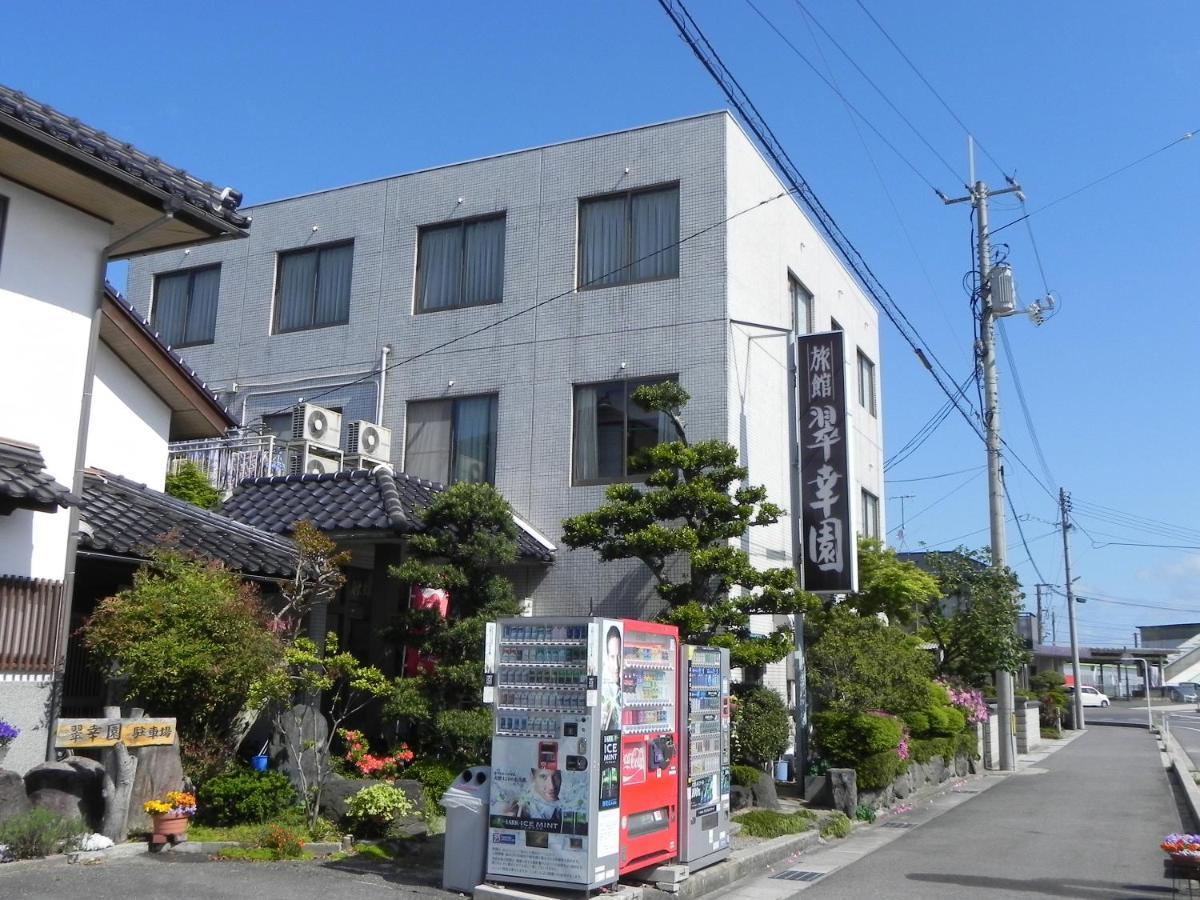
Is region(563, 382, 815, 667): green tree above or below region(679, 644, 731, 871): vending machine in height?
above

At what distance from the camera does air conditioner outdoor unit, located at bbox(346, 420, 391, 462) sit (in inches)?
712

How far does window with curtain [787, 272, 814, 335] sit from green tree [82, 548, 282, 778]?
40.8ft

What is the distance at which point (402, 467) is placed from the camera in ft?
62.1

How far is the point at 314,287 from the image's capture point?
67.4ft

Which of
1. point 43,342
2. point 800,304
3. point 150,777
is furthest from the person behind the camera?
point 800,304

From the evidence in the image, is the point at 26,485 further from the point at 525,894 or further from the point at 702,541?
the point at 702,541

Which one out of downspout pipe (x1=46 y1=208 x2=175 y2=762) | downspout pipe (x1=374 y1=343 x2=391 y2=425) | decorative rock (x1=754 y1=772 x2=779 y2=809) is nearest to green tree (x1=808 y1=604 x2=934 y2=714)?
decorative rock (x1=754 y1=772 x2=779 y2=809)

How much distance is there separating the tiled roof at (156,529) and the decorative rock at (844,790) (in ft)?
26.5

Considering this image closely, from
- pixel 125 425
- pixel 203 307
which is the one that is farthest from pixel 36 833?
pixel 203 307

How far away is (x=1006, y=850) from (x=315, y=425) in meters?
12.4

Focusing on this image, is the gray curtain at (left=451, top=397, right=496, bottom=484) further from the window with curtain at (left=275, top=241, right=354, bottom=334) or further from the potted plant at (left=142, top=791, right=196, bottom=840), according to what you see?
the potted plant at (left=142, top=791, right=196, bottom=840)

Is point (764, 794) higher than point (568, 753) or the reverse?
the reverse

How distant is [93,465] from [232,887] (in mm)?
6766

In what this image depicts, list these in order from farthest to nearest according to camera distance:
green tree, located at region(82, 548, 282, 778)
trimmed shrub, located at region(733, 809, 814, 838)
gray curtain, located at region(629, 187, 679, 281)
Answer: gray curtain, located at region(629, 187, 679, 281), trimmed shrub, located at region(733, 809, 814, 838), green tree, located at region(82, 548, 282, 778)
